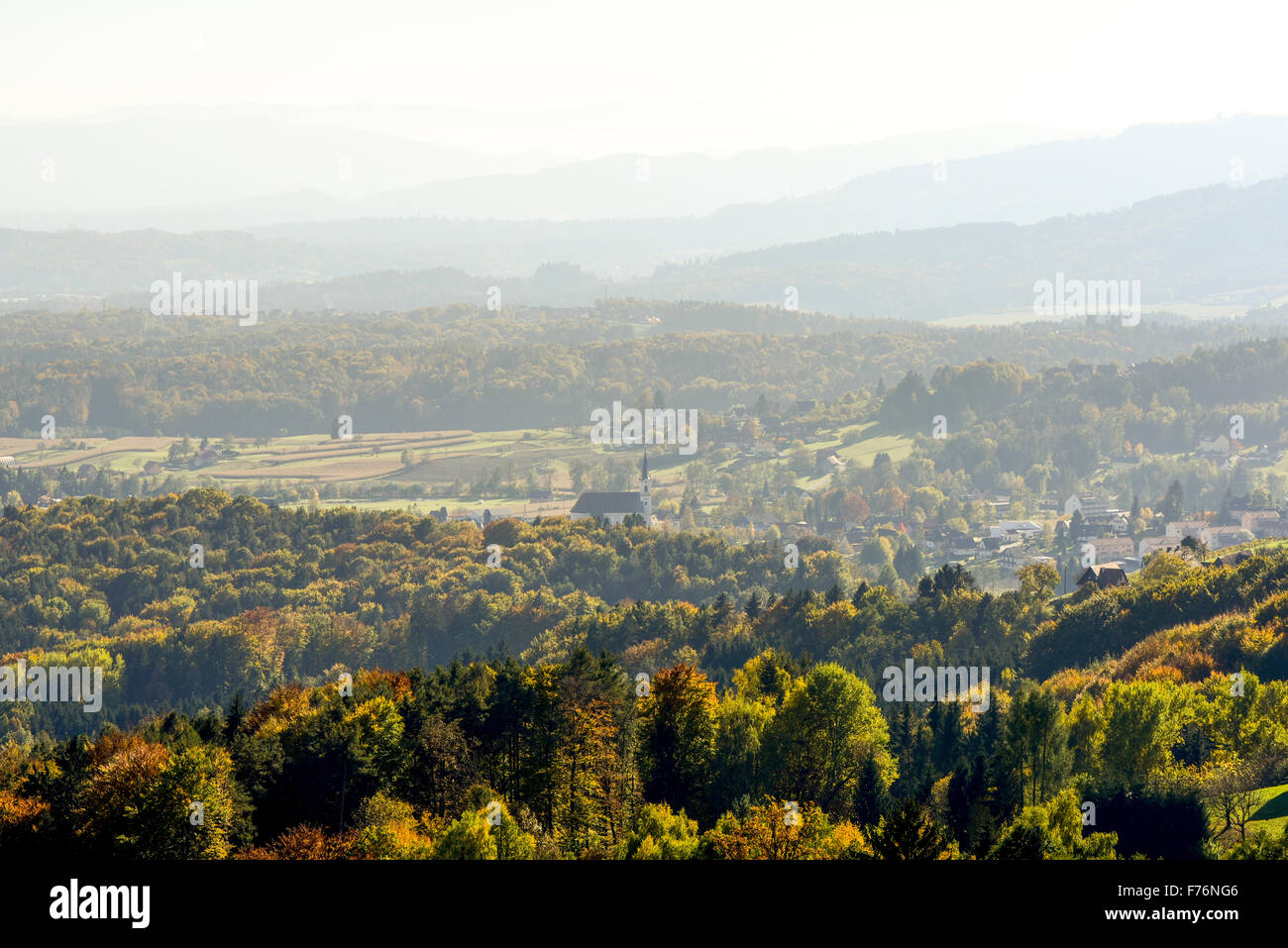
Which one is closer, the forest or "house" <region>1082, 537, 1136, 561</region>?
the forest

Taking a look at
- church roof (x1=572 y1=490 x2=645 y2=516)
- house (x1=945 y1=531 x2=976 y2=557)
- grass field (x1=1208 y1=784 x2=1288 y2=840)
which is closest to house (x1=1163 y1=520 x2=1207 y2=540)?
house (x1=945 y1=531 x2=976 y2=557)

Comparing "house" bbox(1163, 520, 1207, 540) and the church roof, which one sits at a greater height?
the church roof

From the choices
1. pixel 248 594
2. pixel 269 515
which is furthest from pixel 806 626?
pixel 269 515

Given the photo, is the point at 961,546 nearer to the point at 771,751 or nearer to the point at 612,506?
the point at 612,506

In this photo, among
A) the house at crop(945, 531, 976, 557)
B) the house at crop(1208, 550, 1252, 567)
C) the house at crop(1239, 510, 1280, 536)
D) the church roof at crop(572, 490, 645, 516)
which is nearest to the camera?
the house at crop(1208, 550, 1252, 567)

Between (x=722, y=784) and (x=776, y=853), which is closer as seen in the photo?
(x=776, y=853)

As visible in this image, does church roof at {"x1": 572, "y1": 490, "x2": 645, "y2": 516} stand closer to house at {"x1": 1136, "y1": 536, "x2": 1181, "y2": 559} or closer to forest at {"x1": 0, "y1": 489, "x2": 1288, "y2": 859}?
house at {"x1": 1136, "y1": 536, "x2": 1181, "y2": 559}

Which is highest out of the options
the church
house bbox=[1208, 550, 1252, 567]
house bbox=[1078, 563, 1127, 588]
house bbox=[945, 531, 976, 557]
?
house bbox=[1208, 550, 1252, 567]
